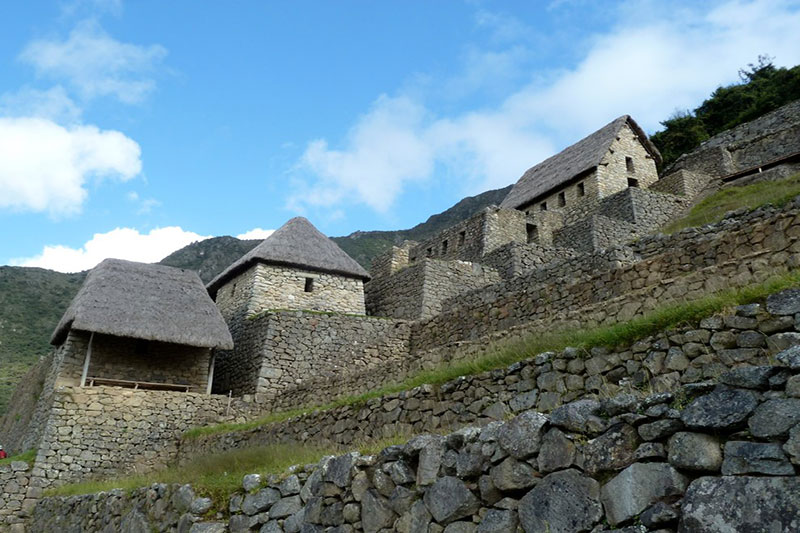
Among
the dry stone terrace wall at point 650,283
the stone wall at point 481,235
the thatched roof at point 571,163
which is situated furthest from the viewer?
the thatched roof at point 571,163

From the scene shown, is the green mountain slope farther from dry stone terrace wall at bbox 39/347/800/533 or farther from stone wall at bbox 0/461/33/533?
dry stone terrace wall at bbox 39/347/800/533

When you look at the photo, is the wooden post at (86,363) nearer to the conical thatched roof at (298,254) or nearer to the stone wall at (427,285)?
the conical thatched roof at (298,254)

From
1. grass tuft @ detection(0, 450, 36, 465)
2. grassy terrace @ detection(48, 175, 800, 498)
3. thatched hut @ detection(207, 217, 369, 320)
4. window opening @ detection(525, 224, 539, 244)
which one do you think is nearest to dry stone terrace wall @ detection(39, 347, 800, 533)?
grassy terrace @ detection(48, 175, 800, 498)

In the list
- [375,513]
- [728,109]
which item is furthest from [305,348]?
[728,109]

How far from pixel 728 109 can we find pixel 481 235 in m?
22.9

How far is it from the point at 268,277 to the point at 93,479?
7.87 meters

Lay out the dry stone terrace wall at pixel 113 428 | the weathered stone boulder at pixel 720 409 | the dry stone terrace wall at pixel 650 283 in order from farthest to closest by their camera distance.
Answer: the dry stone terrace wall at pixel 113 428 < the dry stone terrace wall at pixel 650 283 < the weathered stone boulder at pixel 720 409

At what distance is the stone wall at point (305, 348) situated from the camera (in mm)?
17219

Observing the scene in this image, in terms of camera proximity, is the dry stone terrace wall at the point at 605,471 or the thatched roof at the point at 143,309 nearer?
the dry stone terrace wall at the point at 605,471

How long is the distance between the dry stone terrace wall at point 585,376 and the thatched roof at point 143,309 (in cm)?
860

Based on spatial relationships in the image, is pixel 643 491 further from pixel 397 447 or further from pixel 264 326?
pixel 264 326

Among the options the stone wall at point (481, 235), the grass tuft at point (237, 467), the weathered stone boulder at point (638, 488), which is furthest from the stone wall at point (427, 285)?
the weathered stone boulder at point (638, 488)

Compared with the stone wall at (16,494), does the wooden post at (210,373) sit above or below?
above

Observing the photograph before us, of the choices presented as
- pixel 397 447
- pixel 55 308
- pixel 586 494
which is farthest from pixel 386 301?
pixel 55 308
